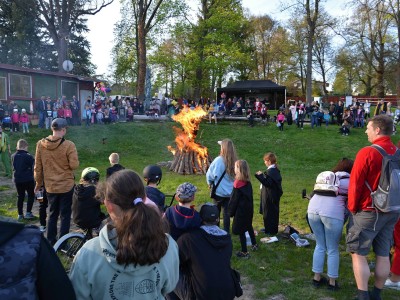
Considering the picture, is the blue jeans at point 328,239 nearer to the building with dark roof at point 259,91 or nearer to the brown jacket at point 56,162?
the brown jacket at point 56,162

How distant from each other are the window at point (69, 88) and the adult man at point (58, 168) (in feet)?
64.0

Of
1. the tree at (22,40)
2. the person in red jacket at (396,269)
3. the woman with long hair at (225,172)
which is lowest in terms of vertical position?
the person in red jacket at (396,269)

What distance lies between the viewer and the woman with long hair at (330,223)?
4.42 m

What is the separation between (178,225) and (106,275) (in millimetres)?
1299

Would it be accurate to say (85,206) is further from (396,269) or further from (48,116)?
(48,116)

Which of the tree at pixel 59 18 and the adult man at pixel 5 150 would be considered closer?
the adult man at pixel 5 150

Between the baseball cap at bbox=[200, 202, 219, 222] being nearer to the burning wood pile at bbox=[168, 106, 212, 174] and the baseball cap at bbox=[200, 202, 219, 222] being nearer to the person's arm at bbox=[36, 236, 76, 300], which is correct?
the person's arm at bbox=[36, 236, 76, 300]

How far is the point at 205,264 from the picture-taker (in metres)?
2.90

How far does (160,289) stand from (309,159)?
1534 cm

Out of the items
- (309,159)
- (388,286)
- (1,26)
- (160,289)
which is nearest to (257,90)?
(309,159)

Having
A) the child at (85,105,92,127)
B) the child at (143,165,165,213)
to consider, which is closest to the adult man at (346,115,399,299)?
the child at (143,165,165,213)

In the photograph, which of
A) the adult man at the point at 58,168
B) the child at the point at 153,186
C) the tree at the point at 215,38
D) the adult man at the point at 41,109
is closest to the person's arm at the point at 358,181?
the child at the point at 153,186

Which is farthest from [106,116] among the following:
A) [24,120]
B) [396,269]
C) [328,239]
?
[396,269]

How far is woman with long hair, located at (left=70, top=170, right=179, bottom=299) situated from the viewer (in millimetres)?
1973
